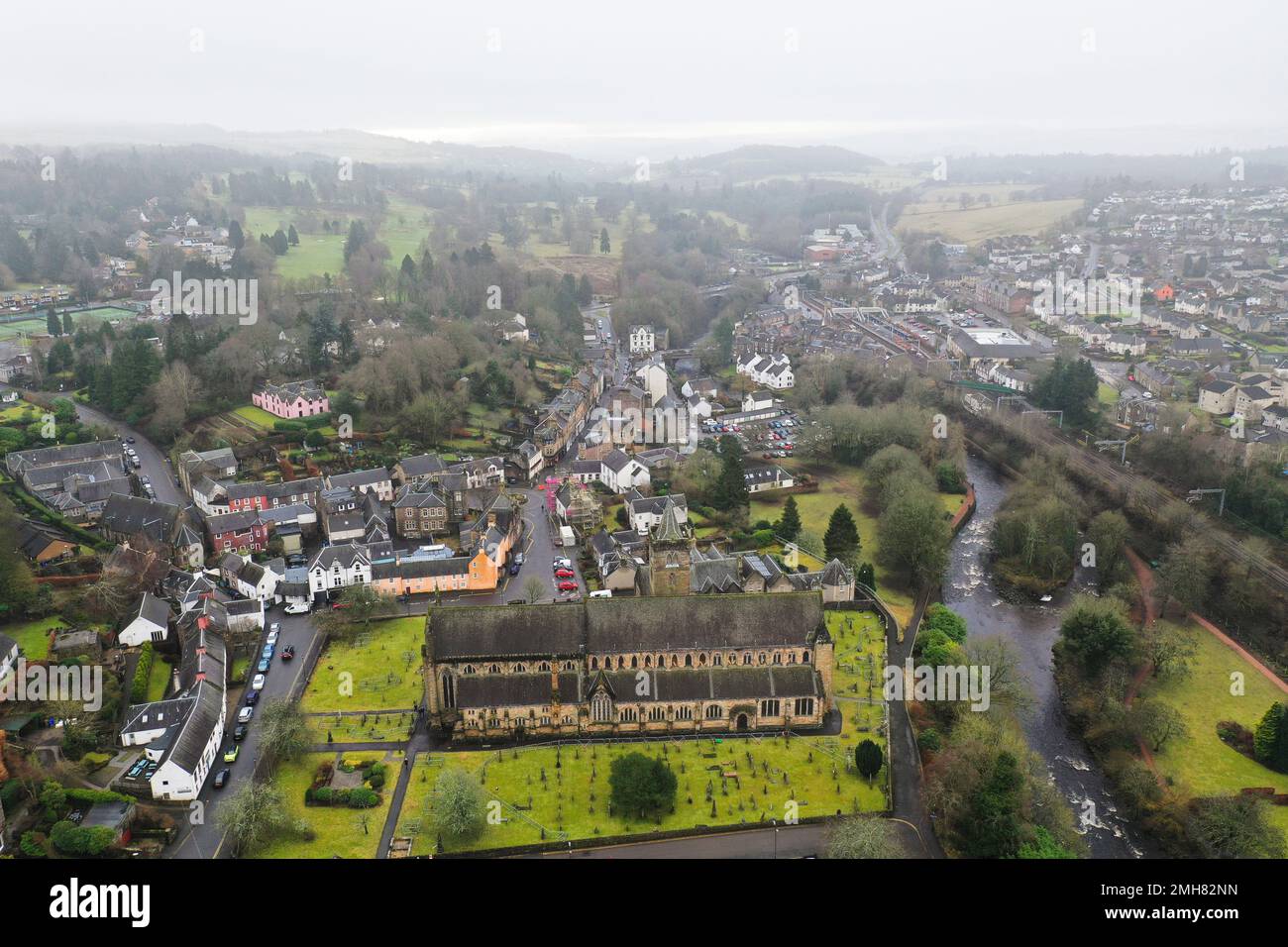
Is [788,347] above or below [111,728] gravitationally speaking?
above

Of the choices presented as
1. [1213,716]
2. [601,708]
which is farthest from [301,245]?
[1213,716]

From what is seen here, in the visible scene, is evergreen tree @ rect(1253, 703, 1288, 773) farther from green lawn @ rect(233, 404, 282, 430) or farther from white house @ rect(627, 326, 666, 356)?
white house @ rect(627, 326, 666, 356)

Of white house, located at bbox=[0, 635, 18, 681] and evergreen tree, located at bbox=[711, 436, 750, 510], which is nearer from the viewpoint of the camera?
white house, located at bbox=[0, 635, 18, 681]

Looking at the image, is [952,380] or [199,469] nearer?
[199,469]

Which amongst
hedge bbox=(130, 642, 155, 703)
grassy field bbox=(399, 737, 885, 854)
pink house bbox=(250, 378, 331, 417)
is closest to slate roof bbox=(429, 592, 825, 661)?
grassy field bbox=(399, 737, 885, 854)
